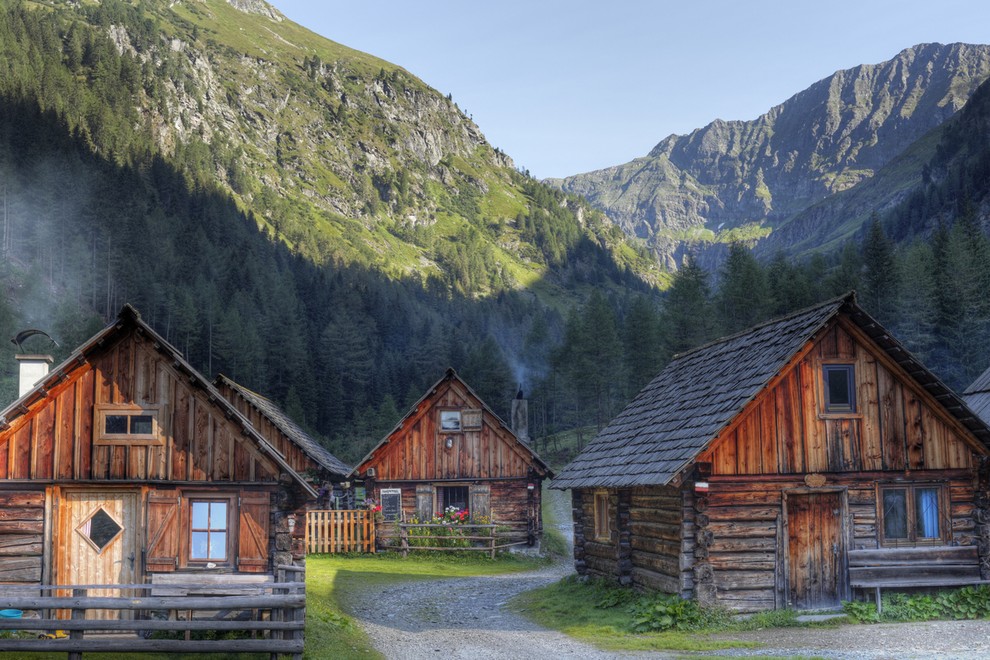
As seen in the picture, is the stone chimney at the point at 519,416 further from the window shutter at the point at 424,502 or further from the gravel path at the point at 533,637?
the gravel path at the point at 533,637

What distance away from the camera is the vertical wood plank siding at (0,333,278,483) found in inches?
723

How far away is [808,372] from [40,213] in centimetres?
11270

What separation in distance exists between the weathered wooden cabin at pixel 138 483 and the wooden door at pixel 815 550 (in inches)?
431

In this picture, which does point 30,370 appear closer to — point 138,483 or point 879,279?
point 138,483

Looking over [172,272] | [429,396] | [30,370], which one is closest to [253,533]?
[30,370]

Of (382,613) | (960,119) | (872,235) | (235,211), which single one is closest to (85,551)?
(382,613)

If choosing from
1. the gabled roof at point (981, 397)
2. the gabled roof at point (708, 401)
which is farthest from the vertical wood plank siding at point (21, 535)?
the gabled roof at point (981, 397)

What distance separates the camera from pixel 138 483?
60.5 feet

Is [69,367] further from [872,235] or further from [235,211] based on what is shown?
[235,211]

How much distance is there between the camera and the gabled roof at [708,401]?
20.5 m

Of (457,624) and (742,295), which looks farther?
(742,295)

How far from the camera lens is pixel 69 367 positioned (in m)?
18.2

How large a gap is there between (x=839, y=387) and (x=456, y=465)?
21.0m

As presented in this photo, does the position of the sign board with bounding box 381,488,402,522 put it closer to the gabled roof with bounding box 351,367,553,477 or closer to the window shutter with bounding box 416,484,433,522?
the window shutter with bounding box 416,484,433,522
